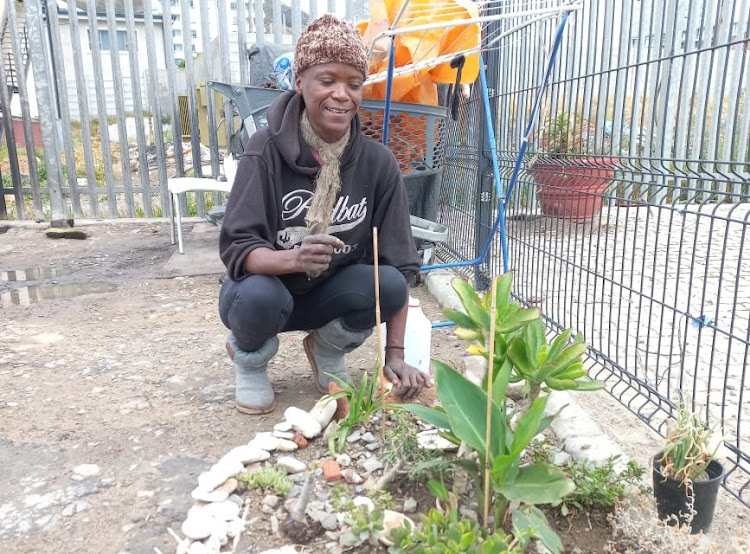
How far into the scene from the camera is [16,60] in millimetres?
6344

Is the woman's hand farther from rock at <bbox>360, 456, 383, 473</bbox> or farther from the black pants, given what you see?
rock at <bbox>360, 456, 383, 473</bbox>

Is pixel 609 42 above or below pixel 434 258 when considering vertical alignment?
above

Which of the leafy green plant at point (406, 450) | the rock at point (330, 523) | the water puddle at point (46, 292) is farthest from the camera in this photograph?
the water puddle at point (46, 292)

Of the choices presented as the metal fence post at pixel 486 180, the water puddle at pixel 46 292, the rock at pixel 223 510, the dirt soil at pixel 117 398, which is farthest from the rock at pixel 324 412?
the water puddle at pixel 46 292

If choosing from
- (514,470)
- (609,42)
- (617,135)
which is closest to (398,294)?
(514,470)

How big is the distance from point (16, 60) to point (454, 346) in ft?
18.2

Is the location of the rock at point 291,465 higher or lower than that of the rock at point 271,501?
higher

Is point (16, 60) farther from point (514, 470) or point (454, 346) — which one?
point (514, 470)

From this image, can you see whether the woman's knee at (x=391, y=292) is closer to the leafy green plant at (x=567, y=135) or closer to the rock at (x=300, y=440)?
the rock at (x=300, y=440)

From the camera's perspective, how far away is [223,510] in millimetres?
1736

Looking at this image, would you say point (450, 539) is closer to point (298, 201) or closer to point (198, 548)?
point (198, 548)

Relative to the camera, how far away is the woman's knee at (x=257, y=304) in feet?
7.41

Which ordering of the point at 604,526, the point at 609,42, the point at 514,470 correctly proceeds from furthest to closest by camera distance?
the point at 609,42 < the point at 604,526 < the point at 514,470

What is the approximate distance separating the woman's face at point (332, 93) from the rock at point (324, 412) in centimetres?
95
